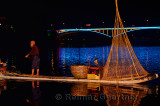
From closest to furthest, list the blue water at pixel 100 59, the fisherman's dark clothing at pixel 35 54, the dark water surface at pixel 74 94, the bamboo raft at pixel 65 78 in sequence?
1. the dark water surface at pixel 74 94
2. the bamboo raft at pixel 65 78
3. the fisherman's dark clothing at pixel 35 54
4. the blue water at pixel 100 59

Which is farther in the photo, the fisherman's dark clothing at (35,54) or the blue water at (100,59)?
the blue water at (100,59)

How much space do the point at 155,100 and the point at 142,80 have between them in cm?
286

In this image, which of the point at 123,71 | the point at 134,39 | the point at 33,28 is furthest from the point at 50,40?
the point at 123,71

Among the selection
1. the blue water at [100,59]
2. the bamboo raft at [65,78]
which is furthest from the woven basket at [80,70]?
the blue water at [100,59]

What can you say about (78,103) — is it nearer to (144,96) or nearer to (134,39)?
(144,96)

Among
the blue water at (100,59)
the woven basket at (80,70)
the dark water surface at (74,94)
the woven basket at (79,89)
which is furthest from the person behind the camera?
the blue water at (100,59)

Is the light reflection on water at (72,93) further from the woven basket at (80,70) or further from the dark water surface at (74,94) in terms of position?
the woven basket at (80,70)

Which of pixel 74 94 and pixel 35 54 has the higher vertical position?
pixel 35 54

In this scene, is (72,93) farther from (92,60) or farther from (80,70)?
(92,60)

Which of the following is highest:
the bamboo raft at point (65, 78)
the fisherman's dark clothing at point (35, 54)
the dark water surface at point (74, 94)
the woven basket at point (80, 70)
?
the fisherman's dark clothing at point (35, 54)

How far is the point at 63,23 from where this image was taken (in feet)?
338

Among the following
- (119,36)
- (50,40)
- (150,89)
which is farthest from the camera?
(50,40)

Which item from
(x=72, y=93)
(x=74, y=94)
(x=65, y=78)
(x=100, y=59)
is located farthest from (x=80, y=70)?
(x=100, y=59)

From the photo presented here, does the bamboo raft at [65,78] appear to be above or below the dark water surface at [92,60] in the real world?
below
